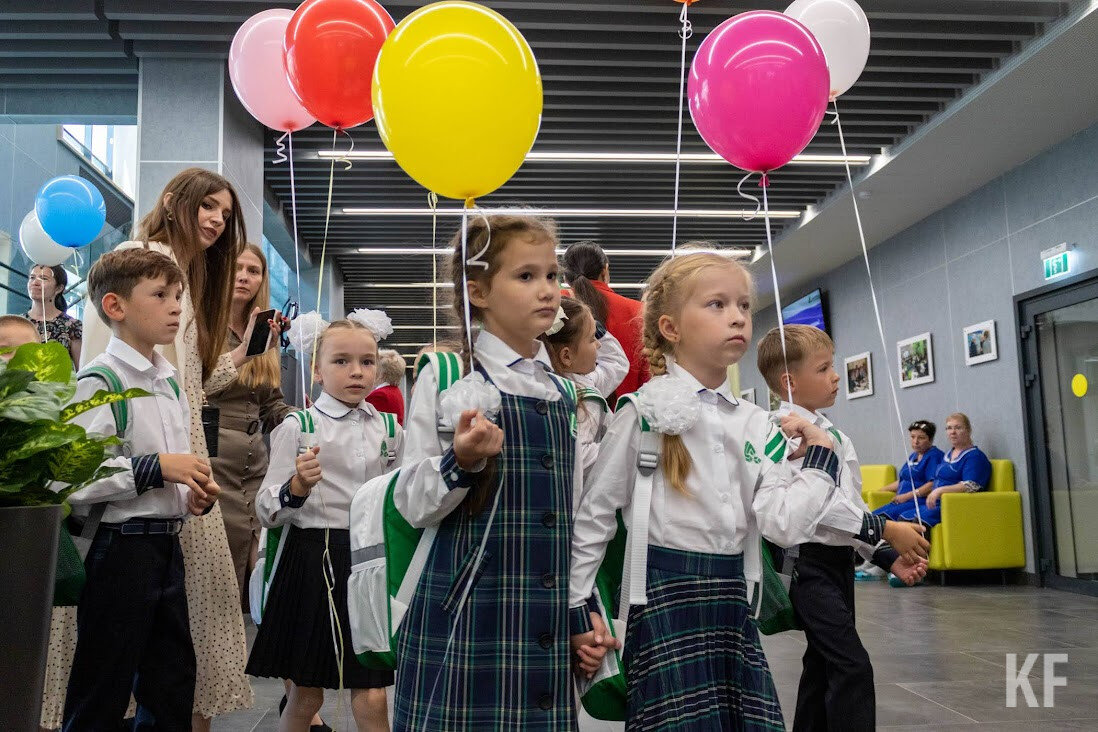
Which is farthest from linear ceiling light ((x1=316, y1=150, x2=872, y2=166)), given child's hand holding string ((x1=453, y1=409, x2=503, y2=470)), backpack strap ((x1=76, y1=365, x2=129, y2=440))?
child's hand holding string ((x1=453, y1=409, x2=503, y2=470))

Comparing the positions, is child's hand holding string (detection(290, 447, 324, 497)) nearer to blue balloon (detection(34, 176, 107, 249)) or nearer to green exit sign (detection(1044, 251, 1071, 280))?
blue balloon (detection(34, 176, 107, 249))

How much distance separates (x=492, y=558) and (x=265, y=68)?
246 centimetres

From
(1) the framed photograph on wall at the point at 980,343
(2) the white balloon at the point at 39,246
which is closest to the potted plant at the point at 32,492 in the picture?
(2) the white balloon at the point at 39,246

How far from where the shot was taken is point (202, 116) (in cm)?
584

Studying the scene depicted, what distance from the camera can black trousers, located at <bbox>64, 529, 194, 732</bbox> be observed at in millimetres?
1733

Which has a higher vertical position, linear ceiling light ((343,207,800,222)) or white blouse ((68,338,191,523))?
linear ceiling light ((343,207,800,222))

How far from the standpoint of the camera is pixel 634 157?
24.6 ft

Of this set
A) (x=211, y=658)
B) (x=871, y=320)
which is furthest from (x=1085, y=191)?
(x=211, y=658)

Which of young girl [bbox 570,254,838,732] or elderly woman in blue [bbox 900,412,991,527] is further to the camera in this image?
elderly woman in blue [bbox 900,412,991,527]

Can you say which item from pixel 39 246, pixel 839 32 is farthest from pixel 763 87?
pixel 39 246

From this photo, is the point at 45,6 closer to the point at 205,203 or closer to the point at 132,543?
the point at 205,203

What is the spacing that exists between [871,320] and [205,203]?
358 inches

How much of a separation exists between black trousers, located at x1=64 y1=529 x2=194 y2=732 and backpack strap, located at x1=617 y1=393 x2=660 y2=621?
935 millimetres

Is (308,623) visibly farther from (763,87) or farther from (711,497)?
(763,87)
